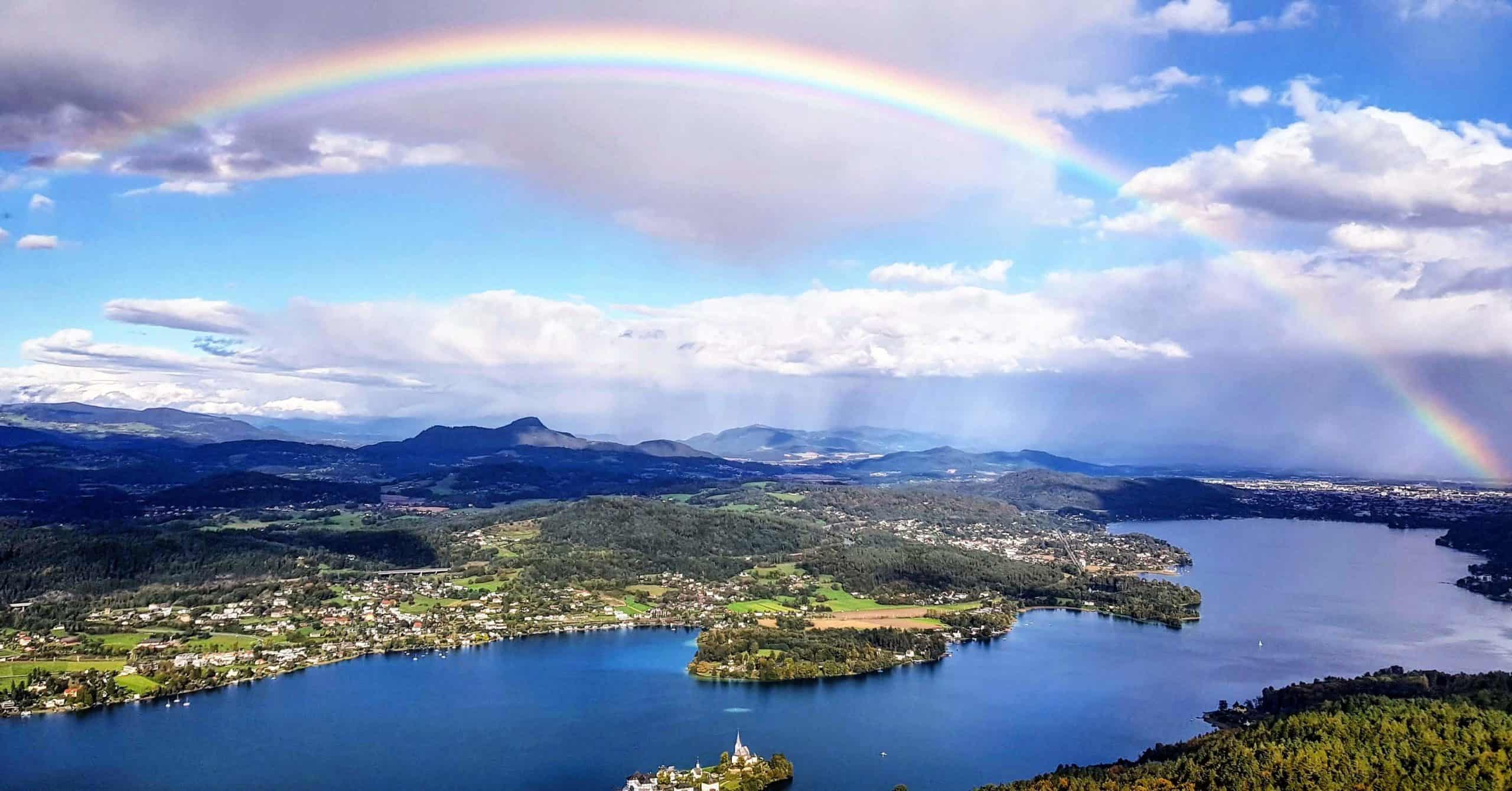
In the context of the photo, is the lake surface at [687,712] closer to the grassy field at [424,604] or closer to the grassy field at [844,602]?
the grassy field at [424,604]

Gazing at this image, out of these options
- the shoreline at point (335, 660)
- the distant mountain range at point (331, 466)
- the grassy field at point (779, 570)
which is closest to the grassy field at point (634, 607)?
the shoreline at point (335, 660)

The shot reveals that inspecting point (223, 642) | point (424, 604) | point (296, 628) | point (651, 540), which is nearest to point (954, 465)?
point (651, 540)

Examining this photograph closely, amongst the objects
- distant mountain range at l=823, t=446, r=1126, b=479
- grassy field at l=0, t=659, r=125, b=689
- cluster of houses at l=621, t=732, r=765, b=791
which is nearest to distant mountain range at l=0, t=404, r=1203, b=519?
distant mountain range at l=823, t=446, r=1126, b=479

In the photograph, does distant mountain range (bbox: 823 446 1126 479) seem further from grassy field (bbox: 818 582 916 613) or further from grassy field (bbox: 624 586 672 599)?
grassy field (bbox: 624 586 672 599)

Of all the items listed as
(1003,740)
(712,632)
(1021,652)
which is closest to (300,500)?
(712,632)

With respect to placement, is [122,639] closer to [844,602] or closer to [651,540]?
[844,602]
